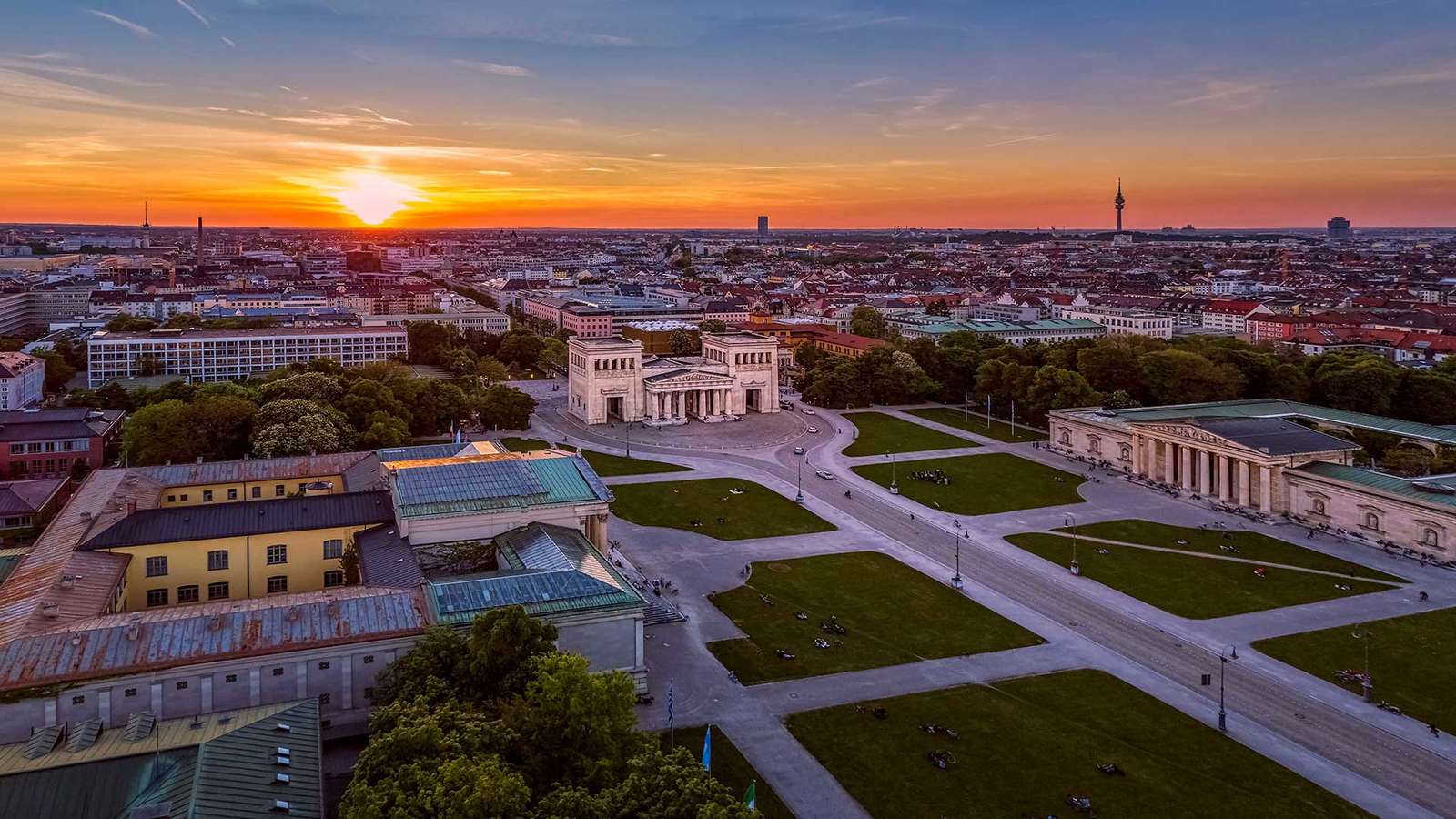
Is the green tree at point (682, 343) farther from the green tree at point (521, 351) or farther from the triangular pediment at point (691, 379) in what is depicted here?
the triangular pediment at point (691, 379)

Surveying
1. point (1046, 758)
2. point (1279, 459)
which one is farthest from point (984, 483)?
point (1046, 758)

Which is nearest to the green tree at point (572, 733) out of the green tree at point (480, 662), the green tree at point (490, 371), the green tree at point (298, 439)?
the green tree at point (480, 662)

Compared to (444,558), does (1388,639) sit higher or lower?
lower

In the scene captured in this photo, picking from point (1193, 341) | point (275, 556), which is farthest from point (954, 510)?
point (1193, 341)

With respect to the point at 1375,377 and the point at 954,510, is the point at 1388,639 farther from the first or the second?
the point at 1375,377

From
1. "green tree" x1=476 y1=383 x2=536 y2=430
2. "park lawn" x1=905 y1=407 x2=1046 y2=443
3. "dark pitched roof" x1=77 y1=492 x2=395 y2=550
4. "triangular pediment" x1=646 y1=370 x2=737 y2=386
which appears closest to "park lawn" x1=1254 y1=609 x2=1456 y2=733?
"dark pitched roof" x1=77 y1=492 x2=395 y2=550

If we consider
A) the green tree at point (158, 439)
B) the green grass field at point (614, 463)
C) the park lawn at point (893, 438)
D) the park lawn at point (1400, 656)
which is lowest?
the park lawn at point (1400, 656)

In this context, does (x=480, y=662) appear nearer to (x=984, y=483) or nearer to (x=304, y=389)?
(x=984, y=483)
